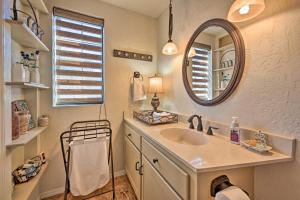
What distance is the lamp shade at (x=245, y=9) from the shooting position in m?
0.87

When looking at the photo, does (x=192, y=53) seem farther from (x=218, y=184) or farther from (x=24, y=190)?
(x=24, y=190)

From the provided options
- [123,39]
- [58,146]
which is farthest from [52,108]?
[123,39]

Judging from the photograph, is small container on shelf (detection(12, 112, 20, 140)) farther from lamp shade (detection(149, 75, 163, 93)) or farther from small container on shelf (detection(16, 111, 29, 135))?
lamp shade (detection(149, 75, 163, 93))

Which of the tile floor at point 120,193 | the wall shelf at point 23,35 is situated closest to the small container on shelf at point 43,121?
the wall shelf at point 23,35

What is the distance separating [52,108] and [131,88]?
1.03 meters

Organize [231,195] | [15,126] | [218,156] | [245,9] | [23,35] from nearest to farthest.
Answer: [231,195], [218,156], [245,9], [15,126], [23,35]

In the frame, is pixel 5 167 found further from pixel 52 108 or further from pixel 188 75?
pixel 188 75

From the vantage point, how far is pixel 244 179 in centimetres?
87

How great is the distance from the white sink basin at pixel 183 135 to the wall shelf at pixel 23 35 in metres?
1.31

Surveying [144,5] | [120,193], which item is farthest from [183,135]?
[144,5]

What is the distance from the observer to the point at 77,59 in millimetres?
1879

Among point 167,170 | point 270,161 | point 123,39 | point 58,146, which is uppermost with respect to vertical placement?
point 123,39

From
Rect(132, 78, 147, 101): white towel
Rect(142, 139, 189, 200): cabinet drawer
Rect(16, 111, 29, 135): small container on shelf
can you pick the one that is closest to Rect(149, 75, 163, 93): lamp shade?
Rect(132, 78, 147, 101): white towel

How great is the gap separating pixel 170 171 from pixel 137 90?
53.9 inches
